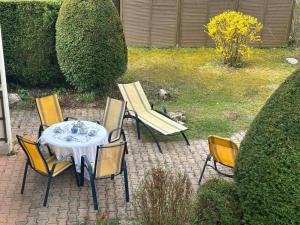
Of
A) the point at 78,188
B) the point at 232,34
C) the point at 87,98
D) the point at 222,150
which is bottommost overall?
the point at 78,188

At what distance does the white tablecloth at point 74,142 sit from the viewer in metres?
7.11

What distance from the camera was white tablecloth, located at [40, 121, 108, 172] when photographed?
23.3 feet

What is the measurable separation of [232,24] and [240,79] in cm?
166

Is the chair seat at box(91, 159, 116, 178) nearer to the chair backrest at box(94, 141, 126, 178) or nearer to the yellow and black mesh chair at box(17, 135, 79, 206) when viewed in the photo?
the chair backrest at box(94, 141, 126, 178)

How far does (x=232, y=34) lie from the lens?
13000 mm

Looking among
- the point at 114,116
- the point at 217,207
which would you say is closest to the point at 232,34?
the point at 114,116

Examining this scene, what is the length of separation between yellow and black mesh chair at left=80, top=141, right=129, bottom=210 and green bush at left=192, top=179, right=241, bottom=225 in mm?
1880

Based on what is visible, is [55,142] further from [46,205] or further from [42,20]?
[42,20]

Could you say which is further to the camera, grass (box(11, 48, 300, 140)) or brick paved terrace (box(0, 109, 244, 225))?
grass (box(11, 48, 300, 140))

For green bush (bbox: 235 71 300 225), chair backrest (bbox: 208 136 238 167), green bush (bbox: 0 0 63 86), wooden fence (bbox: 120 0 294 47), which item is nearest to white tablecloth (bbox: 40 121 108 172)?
chair backrest (bbox: 208 136 238 167)

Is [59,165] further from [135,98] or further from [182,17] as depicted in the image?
[182,17]

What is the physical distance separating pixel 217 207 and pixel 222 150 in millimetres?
2431

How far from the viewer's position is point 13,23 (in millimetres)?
10727

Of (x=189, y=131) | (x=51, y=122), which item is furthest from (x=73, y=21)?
(x=189, y=131)
